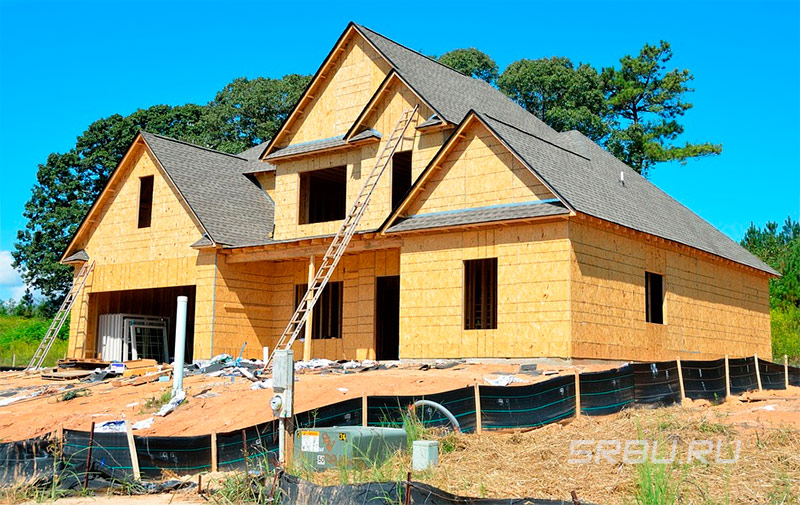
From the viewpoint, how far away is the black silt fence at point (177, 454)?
42.5 ft

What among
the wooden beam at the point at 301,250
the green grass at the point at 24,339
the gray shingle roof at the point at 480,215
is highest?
the gray shingle roof at the point at 480,215

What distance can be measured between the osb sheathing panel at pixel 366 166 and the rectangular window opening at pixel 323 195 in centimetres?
31

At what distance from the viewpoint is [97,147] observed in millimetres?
50750

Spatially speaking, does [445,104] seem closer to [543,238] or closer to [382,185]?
[382,185]

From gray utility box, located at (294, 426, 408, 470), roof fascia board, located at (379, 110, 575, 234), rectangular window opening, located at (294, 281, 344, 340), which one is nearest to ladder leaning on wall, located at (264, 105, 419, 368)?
roof fascia board, located at (379, 110, 575, 234)

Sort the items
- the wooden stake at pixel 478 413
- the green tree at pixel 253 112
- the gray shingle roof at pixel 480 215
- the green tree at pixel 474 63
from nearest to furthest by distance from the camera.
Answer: the wooden stake at pixel 478 413
the gray shingle roof at pixel 480 215
the green tree at pixel 253 112
the green tree at pixel 474 63

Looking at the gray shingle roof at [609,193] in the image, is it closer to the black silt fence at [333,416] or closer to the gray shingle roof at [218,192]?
the black silt fence at [333,416]

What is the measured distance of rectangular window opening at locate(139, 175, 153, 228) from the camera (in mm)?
30219

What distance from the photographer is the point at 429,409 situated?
1351 centimetres

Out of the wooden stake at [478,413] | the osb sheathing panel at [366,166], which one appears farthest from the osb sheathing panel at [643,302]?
the wooden stake at [478,413]

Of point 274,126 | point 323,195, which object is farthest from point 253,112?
point 323,195

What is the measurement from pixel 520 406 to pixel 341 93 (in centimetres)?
1579

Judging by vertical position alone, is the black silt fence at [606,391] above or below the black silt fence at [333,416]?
above

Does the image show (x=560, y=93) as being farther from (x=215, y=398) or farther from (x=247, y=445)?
(x=247, y=445)
